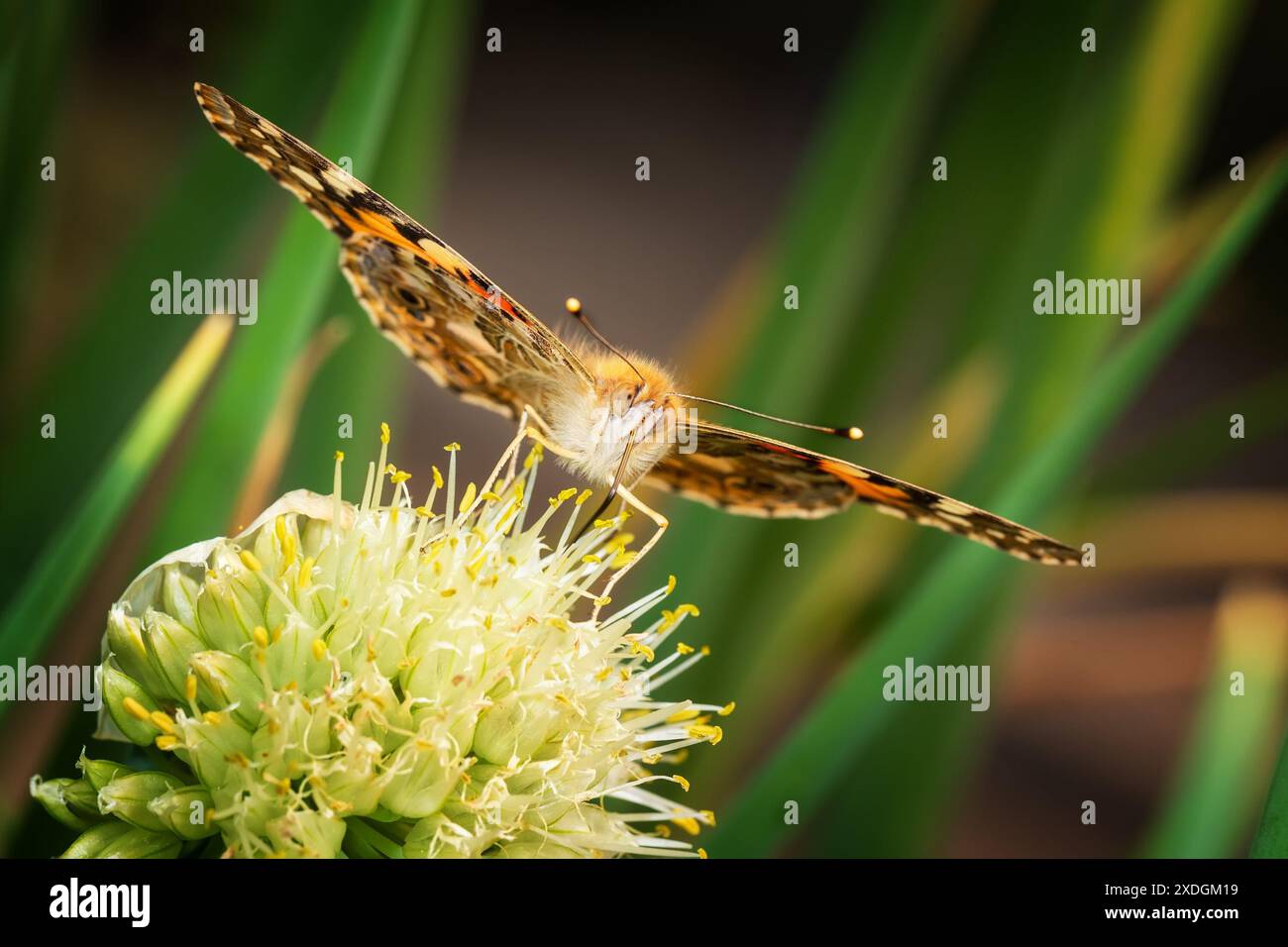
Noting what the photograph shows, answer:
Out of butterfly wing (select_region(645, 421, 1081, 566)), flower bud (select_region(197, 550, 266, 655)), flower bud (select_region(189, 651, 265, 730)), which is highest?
butterfly wing (select_region(645, 421, 1081, 566))

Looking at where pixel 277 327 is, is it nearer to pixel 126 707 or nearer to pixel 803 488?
pixel 126 707

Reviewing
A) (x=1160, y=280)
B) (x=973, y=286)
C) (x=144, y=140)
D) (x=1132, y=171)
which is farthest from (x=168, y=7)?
(x=1160, y=280)

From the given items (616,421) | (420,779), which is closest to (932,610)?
(616,421)

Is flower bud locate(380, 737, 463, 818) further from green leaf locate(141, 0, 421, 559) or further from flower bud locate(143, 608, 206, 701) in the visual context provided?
green leaf locate(141, 0, 421, 559)

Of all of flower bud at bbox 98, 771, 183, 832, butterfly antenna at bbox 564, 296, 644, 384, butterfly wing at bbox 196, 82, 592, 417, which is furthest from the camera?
butterfly antenna at bbox 564, 296, 644, 384

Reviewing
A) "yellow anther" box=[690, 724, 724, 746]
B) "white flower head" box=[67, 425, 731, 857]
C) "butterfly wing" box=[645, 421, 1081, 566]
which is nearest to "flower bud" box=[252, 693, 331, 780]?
"white flower head" box=[67, 425, 731, 857]
